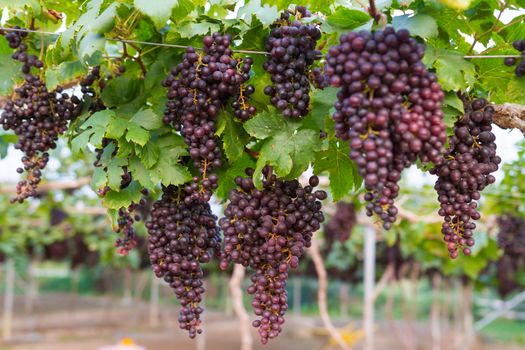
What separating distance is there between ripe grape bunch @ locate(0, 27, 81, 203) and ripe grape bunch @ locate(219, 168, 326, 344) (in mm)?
898

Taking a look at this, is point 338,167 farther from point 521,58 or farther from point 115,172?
point 115,172

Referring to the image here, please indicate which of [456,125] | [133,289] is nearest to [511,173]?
[456,125]

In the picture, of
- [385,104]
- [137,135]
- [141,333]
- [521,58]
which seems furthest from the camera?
[141,333]

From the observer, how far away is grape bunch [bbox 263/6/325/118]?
1856mm

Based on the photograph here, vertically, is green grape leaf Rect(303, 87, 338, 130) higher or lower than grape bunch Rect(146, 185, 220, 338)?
higher

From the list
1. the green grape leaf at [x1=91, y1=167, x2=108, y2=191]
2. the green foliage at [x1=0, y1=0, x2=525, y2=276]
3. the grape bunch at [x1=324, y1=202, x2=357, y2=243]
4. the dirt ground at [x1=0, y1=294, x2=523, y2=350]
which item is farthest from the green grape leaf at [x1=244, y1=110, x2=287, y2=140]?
the dirt ground at [x1=0, y1=294, x2=523, y2=350]

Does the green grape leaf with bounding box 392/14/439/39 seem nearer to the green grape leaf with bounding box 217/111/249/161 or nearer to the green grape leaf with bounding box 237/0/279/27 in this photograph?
the green grape leaf with bounding box 237/0/279/27

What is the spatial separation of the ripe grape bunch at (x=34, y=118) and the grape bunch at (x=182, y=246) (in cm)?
56

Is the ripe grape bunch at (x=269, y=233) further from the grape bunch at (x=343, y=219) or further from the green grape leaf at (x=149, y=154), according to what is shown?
the grape bunch at (x=343, y=219)

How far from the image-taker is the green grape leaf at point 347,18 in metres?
1.77

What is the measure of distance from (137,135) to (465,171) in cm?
115

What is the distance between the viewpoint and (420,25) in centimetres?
167

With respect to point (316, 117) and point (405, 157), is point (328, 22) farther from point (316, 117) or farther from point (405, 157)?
point (405, 157)

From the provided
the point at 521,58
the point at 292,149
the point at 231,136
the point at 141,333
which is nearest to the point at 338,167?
the point at 292,149
